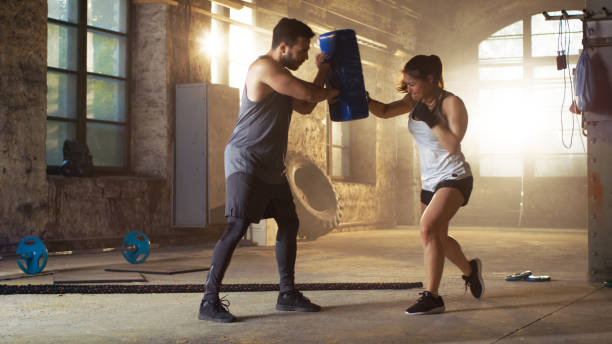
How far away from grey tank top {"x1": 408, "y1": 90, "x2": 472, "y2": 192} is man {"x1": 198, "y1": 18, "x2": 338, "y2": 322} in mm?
574

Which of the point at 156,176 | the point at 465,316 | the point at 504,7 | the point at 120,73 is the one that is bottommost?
the point at 465,316

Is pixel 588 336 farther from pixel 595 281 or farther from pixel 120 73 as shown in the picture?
pixel 120 73

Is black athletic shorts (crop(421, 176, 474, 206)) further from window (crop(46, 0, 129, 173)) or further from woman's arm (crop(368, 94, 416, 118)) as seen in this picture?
window (crop(46, 0, 129, 173))

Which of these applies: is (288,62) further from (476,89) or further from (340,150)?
(476,89)

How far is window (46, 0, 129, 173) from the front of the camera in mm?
7949

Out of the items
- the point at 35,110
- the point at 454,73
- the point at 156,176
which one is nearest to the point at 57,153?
the point at 35,110

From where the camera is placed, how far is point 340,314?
3666 millimetres

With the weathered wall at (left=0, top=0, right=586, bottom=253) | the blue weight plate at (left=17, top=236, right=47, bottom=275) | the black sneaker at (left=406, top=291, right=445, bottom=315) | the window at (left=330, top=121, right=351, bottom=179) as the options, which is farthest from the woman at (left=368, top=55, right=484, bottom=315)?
the window at (left=330, top=121, right=351, bottom=179)

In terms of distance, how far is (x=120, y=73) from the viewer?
29.0 ft

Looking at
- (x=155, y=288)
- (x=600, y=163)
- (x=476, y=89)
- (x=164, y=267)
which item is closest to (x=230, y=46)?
(x=164, y=267)

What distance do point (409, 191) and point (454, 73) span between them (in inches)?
125

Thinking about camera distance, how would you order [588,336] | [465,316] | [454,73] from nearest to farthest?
1. [588,336]
2. [465,316]
3. [454,73]

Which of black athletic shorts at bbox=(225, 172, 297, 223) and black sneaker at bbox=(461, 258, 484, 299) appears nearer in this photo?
black athletic shorts at bbox=(225, 172, 297, 223)

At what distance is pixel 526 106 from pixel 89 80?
9.96 meters
